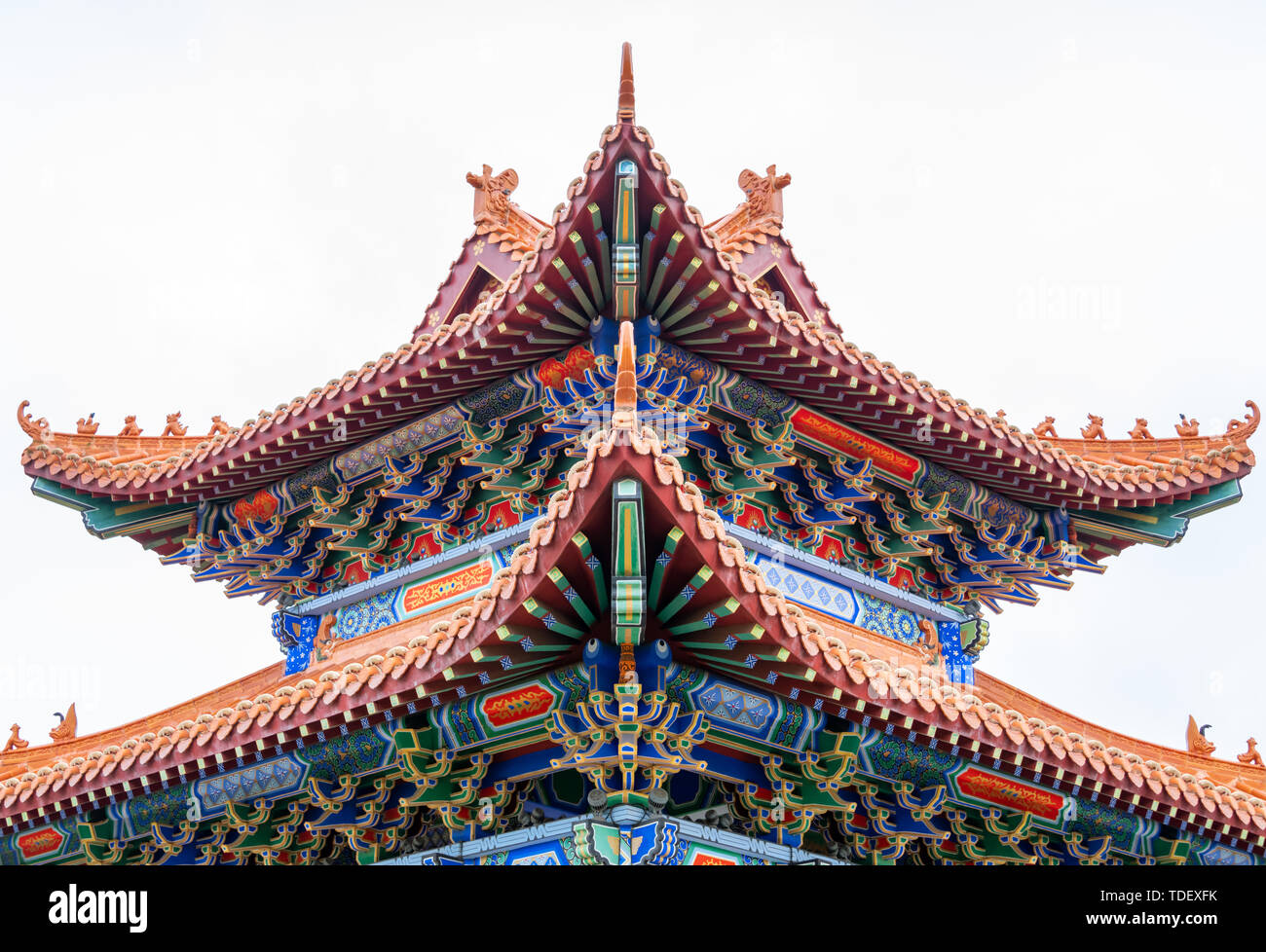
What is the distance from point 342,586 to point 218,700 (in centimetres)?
165

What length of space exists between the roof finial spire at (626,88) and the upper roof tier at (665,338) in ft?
0.05

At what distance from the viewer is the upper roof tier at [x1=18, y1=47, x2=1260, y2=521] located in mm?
10133

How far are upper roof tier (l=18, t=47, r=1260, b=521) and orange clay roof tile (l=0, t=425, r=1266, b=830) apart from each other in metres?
2.08

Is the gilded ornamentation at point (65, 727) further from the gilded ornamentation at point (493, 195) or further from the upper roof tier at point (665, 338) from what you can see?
the gilded ornamentation at point (493, 195)

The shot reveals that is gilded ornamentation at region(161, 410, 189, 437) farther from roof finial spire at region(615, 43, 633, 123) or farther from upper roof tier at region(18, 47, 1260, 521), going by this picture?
roof finial spire at region(615, 43, 633, 123)

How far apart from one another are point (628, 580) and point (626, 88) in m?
3.88

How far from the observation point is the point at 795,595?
39.5 feet

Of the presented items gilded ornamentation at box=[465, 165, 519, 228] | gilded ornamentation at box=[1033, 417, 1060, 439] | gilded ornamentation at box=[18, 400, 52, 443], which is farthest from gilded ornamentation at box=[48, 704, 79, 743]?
gilded ornamentation at box=[1033, 417, 1060, 439]

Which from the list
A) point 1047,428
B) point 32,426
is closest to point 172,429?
point 32,426

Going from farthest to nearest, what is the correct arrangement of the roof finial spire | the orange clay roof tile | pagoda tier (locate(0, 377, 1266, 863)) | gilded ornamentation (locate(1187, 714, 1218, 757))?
gilded ornamentation (locate(1187, 714, 1218, 757))
the roof finial spire
pagoda tier (locate(0, 377, 1266, 863))
the orange clay roof tile

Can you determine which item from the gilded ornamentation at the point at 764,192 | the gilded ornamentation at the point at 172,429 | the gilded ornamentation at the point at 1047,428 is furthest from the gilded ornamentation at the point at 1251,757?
the gilded ornamentation at the point at 172,429

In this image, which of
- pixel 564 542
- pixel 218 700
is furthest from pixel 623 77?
A: pixel 218 700

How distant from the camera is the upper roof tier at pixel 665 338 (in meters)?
10.1

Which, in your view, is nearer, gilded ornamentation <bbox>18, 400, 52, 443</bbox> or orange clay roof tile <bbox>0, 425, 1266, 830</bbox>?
orange clay roof tile <bbox>0, 425, 1266, 830</bbox>
